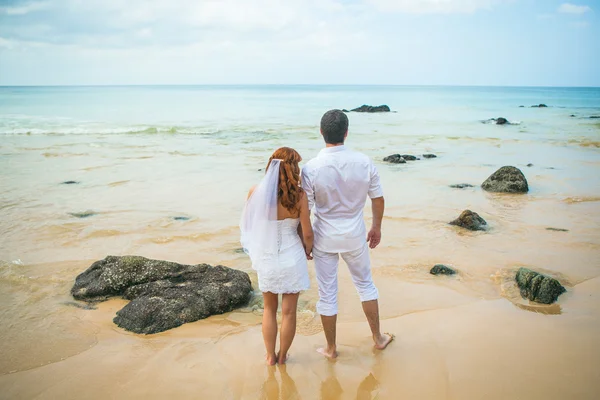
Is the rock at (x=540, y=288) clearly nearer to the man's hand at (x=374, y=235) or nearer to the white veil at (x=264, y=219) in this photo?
the man's hand at (x=374, y=235)

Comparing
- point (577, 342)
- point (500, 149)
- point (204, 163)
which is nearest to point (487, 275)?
point (577, 342)

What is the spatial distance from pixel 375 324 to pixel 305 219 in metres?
1.35

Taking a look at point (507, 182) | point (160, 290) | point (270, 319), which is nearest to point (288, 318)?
point (270, 319)

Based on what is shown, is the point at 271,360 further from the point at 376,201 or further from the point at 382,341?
the point at 376,201

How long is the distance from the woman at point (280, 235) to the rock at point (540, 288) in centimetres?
302

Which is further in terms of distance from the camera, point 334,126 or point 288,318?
point 288,318

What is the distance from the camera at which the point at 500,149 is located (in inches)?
764

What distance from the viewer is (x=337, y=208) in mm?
3791

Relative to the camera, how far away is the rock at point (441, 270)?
6.01 m

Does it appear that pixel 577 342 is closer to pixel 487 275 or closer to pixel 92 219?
pixel 487 275

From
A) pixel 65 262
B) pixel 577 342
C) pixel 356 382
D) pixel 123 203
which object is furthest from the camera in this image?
pixel 123 203

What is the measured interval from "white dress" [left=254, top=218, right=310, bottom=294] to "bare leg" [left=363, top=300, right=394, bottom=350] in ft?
2.48

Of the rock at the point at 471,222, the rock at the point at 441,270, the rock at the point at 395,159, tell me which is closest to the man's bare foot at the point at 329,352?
the rock at the point at 441,270

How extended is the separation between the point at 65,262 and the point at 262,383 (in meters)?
4.41
